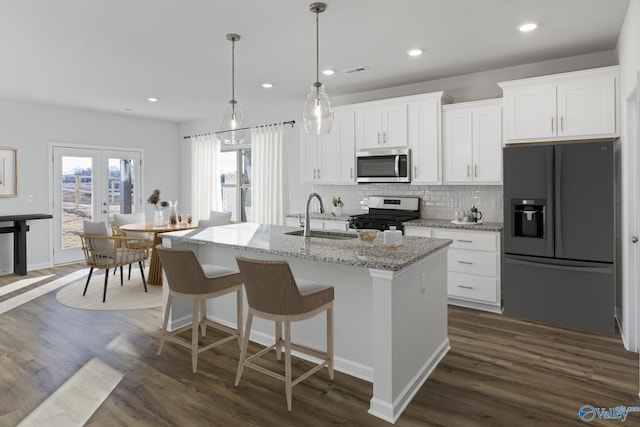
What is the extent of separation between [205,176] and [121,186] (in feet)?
4.96

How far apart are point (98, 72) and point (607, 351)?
5.63m

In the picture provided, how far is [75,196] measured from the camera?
6.85 metres

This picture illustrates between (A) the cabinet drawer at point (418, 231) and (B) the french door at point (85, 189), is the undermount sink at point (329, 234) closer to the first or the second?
(A) the cabinet drawer at point (418, 231)

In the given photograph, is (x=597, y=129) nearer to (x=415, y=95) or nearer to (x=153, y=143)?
(x=415, y=95)

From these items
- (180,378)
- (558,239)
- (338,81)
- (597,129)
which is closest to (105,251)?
(180,378)

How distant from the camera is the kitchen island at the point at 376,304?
232cm

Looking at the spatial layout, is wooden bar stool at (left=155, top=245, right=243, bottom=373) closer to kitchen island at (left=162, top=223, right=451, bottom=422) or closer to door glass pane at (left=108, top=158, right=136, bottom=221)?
kitchen island at (left=162, top=223, right=451, bottom=422)

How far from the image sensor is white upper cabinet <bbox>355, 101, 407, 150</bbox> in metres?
4.91

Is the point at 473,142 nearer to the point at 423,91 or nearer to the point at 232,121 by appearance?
the point at 423,91

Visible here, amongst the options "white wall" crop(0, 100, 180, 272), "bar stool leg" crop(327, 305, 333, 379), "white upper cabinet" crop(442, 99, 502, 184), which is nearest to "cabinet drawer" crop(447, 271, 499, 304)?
"white upper cabinet" crop(442, 99, 502, 184)

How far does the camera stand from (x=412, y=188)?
5.27 m

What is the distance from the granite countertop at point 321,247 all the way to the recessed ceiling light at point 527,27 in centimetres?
190

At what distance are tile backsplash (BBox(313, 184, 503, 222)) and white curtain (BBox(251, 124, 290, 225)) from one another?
885mm

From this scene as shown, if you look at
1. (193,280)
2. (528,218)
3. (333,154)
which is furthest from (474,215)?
(193,280)
